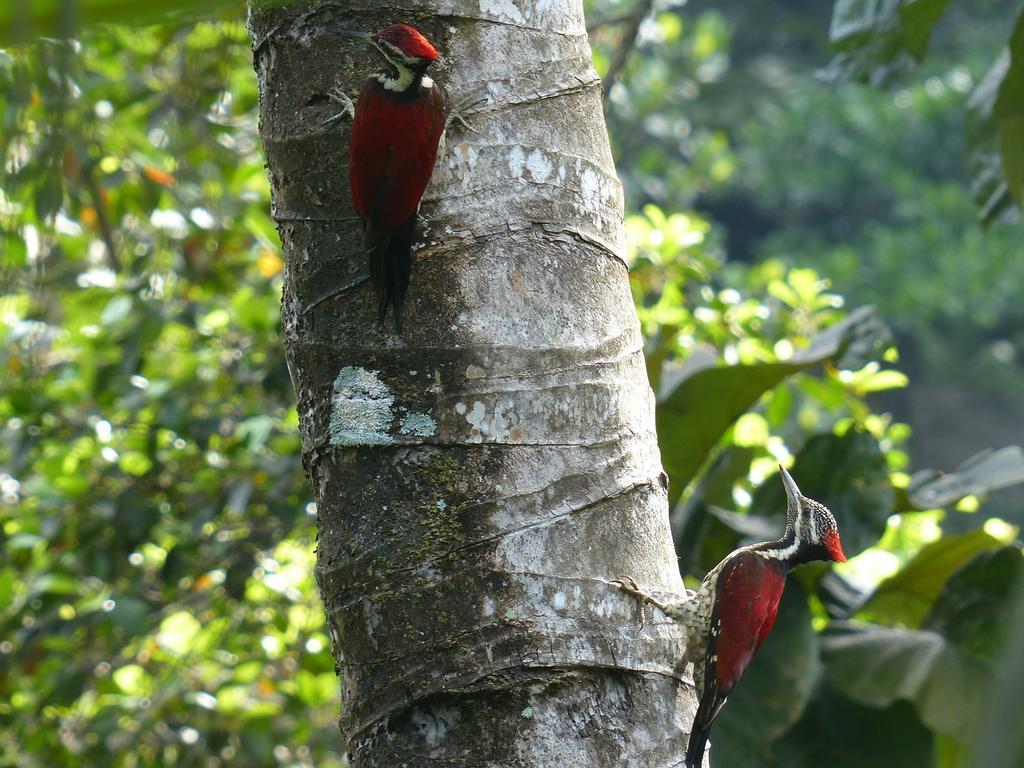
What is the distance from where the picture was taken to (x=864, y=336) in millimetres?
2824

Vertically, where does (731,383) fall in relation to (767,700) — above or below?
above

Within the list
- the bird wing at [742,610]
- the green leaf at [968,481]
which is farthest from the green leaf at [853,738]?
the bird wing at [742,610]

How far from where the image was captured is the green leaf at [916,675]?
2.59 m

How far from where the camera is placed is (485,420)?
4.80 ft

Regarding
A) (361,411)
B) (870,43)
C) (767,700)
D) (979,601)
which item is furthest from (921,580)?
(361,411)

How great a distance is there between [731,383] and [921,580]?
0.88 meters

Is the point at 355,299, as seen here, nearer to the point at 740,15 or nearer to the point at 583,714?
the point at 583,714

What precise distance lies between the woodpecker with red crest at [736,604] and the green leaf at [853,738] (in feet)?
2.38

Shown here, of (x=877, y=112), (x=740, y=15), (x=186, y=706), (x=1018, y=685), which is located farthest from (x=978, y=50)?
(x=1018, y=685)

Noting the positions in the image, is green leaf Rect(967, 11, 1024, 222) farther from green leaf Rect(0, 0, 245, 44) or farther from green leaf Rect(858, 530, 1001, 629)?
green leaf Rect(0, 0, 245, 44)

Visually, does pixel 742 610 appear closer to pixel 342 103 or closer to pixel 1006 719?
pixel 342 103

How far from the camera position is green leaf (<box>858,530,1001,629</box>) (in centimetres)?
297

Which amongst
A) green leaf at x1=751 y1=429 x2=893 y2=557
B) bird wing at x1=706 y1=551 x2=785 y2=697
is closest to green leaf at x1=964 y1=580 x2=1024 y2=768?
bird wing at x1=706 y1=551 x2=785 y2=697

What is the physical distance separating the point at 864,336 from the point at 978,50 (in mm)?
11361
